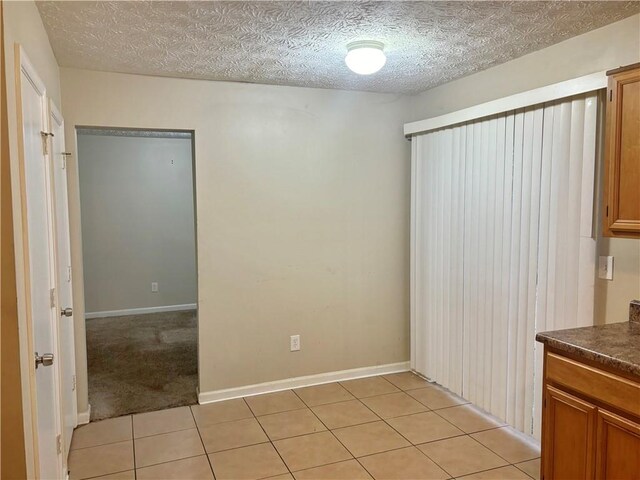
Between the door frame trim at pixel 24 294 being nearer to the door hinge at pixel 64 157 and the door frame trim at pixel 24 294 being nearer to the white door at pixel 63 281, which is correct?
the white door at pixel 63 281

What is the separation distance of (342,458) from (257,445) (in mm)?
540

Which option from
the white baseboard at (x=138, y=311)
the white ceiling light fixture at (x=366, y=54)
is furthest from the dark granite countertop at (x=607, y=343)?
the white baseboard at (x=138, y=311)

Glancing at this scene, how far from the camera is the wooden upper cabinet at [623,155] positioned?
6.82 ft

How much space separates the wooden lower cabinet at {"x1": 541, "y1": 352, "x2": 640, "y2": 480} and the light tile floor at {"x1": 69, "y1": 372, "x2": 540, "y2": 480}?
0.56 meters

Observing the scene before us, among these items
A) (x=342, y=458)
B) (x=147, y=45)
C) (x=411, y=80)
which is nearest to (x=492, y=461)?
(x=342, y=458)

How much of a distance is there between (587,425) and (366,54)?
2.07 m

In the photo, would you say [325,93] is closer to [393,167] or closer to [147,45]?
[393,167]

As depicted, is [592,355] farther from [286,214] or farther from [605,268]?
[286,214]

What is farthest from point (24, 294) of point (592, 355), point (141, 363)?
point (141, 363)

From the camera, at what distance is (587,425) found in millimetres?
1984

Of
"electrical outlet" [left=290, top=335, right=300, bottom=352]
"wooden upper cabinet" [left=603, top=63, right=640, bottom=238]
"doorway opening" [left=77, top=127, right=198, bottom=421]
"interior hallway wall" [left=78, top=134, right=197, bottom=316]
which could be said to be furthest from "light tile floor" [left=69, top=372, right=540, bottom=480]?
"interior hallway wall" [left=78, top=134, right=197, bottom=316]

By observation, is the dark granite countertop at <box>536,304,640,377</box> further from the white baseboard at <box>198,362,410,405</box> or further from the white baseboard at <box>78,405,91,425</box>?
the white baseboard at <box>78,405,91,425</box>

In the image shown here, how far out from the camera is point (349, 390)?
12.4ft

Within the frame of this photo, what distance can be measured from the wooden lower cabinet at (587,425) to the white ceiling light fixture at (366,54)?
5.67 feet
